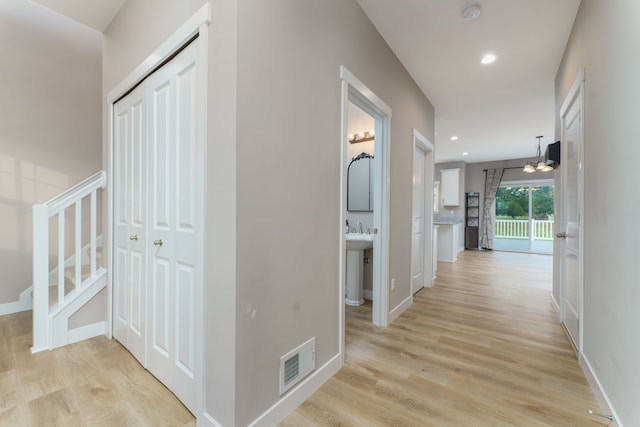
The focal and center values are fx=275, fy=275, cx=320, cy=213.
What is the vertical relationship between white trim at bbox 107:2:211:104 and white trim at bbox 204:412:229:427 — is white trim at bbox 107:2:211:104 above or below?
above

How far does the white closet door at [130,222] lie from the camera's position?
6.26ft

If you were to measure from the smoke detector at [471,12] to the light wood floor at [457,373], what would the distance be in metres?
2.68

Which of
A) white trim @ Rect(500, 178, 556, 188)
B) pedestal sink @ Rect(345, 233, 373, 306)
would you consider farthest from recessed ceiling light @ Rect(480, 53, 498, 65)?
white trim @ Rect(500, 178, 556, 188)

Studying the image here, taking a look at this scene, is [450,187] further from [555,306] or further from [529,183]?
[555,306]

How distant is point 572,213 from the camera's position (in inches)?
93.1

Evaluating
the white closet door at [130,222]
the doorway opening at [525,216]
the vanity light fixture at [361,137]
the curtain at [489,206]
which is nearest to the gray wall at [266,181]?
the white closet door at [130,222]

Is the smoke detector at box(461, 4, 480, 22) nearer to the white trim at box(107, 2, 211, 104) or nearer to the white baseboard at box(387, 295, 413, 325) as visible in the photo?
the white trim at box(107, 2, 211, 104)

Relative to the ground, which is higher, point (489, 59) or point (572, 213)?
point (489, 59)

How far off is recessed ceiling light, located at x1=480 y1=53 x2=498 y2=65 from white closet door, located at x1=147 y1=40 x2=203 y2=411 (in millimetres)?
2796

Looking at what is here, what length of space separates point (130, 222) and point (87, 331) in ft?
3.54

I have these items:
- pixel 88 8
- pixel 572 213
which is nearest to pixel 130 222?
pixel 88 8

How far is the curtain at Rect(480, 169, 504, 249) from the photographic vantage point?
8148 mm

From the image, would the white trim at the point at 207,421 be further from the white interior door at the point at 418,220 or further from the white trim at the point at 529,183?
the white trim at the point at 529,183

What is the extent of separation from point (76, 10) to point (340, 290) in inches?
117
